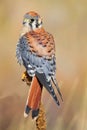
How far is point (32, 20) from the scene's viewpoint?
2014 millimetres

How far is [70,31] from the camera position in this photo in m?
2.19

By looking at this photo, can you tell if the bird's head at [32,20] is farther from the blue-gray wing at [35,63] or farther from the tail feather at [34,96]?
the tail feather at [34,96]

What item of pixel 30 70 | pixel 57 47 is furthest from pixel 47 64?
pixel 57 47

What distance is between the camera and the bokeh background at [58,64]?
2.14m

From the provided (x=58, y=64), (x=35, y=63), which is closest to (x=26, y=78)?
(x=35, y=63)

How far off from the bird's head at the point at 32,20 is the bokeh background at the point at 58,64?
10cm

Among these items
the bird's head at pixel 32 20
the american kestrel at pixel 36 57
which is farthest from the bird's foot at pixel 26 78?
the bird's head at pixel 32 20

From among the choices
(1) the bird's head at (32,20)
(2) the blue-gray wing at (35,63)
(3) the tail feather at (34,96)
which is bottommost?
(3) the tail feather at (34,96)

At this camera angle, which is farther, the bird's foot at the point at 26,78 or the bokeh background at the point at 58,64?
the bokeh background at the point at 58,64

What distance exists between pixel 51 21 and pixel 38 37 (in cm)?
19

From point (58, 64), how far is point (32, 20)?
254 mm

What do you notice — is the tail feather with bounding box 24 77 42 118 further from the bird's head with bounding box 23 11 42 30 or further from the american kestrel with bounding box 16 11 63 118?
the bird's head with bounding box 23 11 42 30

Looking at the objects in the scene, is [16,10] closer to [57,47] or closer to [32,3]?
[32,3]

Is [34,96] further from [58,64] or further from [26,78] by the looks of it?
[58,64]
